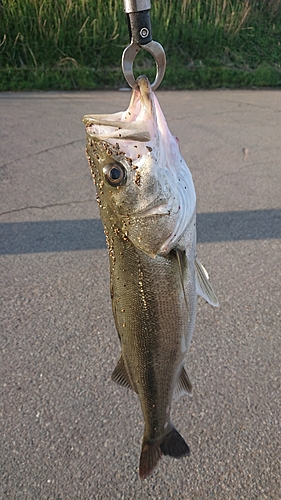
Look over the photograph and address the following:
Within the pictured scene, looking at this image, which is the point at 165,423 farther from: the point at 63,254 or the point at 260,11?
the point at 260,11

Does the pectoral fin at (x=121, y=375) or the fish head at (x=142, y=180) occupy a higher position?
the fish head at (x=142, y=180)

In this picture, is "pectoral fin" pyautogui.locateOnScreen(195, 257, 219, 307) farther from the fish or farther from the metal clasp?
the metal clasp

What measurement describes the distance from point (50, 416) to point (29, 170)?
3.43m

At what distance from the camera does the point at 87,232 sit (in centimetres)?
416

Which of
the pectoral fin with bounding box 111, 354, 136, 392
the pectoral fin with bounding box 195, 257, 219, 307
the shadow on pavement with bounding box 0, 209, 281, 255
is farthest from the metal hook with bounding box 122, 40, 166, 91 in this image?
the shadow on pavement with bounding box 0, 209, 281, 255

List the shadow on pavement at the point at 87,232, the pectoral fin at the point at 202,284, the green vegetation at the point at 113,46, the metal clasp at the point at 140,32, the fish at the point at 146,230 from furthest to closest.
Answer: the green vegetation at the point at 113,46
the shadow on pavement at the point at 87,232
the pectoral fin at the point at 202,284
the fish at the point at 146,230
the metal clasp at the point at 140,32

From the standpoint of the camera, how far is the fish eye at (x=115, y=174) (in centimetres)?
131

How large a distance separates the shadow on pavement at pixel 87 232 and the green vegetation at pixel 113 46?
5.27 m

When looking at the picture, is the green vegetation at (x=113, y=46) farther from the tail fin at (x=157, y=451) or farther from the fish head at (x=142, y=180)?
the tail fin at (x=157, y=451)

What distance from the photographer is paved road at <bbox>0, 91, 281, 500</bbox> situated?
223 cm

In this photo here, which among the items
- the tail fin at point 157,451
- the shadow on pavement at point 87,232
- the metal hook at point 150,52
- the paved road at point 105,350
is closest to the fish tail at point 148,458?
the tail fin at point 157,451

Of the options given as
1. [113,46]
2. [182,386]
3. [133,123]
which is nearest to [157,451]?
[182,386]

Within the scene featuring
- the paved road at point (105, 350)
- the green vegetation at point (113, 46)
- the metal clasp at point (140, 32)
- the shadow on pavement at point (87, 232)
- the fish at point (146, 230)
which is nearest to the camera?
the metal clasp at point (140, 32)

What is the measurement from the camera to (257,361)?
2836 mm
